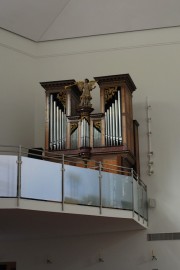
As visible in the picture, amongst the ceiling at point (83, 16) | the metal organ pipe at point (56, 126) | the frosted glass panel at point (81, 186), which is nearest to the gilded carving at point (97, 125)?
the metal organ pipe at point (56, 126)

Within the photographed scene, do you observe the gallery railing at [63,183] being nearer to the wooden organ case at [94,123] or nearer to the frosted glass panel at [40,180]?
the frosted glass panel at [40,180]

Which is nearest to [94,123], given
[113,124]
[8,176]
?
[113,124]

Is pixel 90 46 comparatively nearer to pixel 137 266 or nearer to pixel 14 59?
pixel 14 59

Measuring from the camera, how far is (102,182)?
1260 centimetres

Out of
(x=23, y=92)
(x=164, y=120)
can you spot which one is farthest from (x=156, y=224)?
(x=23, y=92)

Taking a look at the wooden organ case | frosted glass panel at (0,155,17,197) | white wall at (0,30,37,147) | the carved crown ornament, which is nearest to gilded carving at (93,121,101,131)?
the wooden organ case

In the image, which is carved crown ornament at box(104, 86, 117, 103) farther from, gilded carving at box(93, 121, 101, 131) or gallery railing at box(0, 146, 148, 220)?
gallery railing at box(0, 146, 148, 220)

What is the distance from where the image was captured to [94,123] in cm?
1481

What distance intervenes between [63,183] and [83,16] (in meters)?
7.21

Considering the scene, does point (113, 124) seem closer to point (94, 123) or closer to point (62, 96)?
point (94, 123)

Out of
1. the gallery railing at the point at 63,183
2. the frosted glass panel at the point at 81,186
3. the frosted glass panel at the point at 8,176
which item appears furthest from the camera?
the frosted glass panel at the point at 81,186

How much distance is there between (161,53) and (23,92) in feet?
14.9

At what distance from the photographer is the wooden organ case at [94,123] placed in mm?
14477

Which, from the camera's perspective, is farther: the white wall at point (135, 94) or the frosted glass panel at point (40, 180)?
the white wall at point (135, 94)
